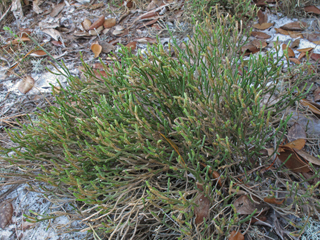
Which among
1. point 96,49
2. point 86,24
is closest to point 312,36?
point 96,49

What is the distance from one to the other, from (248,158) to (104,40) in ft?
7.37

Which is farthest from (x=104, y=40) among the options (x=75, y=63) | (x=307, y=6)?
(x=307, y=6)

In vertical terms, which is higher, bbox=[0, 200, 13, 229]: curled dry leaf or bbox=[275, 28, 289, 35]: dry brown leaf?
bbox=[0, 200, 13, 229]: curled dry leaf

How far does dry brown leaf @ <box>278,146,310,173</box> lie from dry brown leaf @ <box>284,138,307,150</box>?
0.05 metres

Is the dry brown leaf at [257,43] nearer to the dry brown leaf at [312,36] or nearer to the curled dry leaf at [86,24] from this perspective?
the dry brown leaf at [312,36]

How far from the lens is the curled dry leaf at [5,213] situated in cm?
180

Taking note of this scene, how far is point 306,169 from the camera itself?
149 centimetres

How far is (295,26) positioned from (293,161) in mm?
1546

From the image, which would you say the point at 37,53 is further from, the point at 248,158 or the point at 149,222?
the point at 248,158

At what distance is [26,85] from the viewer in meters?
2.72

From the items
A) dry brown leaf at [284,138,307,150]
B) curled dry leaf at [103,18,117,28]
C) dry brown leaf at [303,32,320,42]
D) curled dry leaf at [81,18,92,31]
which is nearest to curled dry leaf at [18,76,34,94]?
curled dry leaf at [81,18,92,31]

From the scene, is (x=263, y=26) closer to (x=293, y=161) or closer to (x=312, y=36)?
(x=312, y=36)

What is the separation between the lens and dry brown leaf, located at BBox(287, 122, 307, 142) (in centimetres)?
166

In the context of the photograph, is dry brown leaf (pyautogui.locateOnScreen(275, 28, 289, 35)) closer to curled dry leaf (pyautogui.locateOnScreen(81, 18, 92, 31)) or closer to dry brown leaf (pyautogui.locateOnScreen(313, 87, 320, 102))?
dry brown leaf (pyautogui.locateOnScreen(313, 87, 320, 102))
